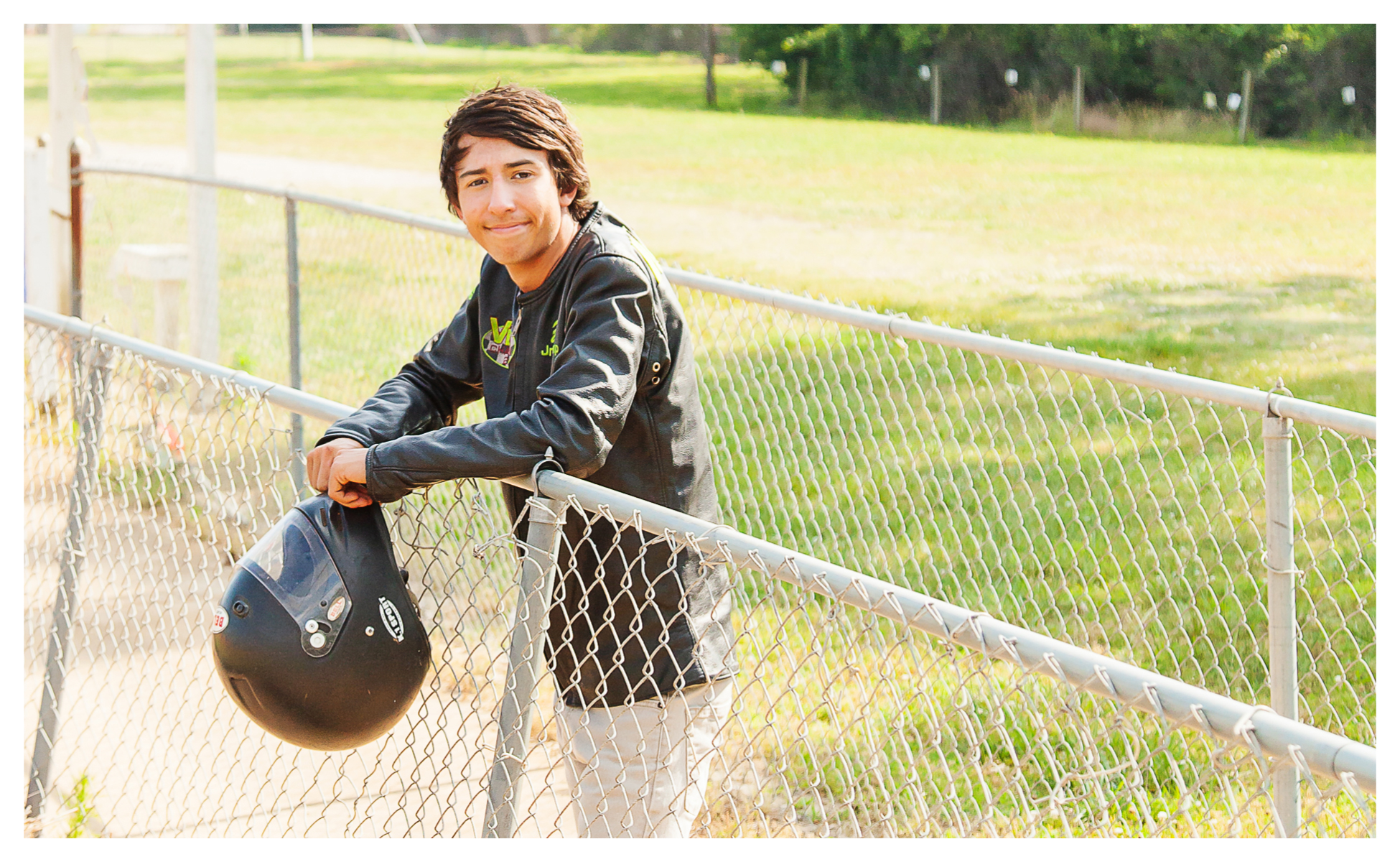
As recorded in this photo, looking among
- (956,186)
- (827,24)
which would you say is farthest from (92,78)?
(956,186)

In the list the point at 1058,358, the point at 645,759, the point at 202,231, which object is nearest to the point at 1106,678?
the point at 645,759

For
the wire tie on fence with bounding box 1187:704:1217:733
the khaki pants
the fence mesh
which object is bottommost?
the fence mesh

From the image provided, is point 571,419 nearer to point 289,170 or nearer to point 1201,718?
point 1201,718

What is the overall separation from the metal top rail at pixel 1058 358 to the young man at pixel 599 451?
1071 mm

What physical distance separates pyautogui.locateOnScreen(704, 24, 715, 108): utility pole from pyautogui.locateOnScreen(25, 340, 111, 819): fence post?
2720 centimetres

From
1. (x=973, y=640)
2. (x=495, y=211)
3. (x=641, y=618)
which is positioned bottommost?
(x=641, y=618)

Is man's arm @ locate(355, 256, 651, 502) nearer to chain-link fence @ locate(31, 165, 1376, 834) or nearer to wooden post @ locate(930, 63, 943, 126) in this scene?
chain-link fence @ locate(31, 165, 1376, 834)

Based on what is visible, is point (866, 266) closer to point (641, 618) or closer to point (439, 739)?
point (439, 739)

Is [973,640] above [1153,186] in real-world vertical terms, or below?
below

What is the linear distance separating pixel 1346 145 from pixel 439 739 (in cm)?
2063

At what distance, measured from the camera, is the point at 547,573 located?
237 cm

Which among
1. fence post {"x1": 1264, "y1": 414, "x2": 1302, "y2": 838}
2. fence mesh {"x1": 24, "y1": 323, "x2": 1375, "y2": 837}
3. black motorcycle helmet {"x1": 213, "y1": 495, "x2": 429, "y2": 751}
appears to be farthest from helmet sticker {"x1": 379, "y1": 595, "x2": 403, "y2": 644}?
fence post {"x1": 1264, "y1": 414, "x2": 1302, "y2": 838}

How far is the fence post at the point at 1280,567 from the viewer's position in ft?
9.99

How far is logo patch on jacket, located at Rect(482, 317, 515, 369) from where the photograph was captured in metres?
2.75
